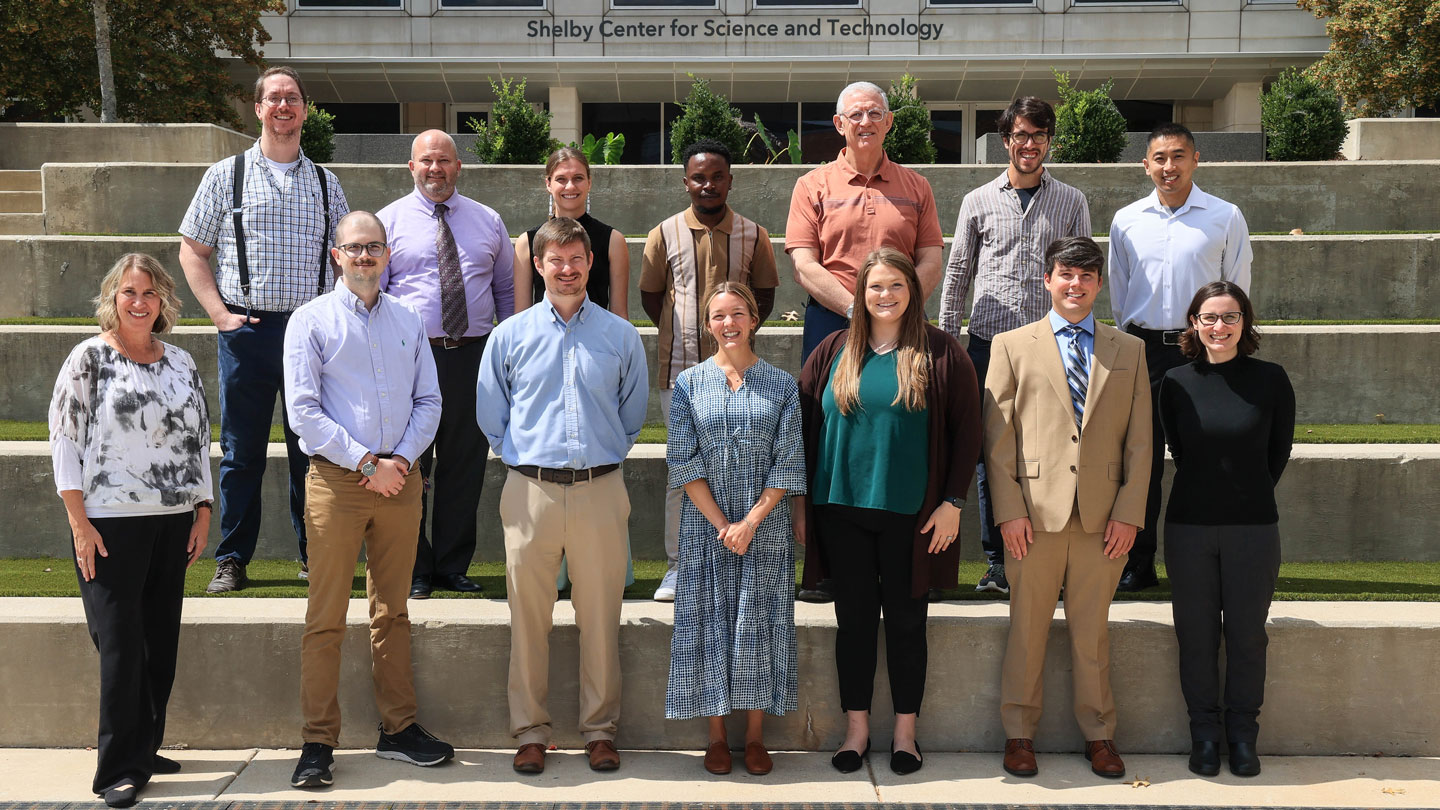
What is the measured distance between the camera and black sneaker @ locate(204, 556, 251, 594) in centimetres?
530

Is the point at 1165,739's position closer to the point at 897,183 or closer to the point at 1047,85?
the point at 897,183

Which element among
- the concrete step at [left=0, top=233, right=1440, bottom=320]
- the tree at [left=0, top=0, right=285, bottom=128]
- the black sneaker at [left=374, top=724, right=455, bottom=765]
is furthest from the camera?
the tree at [left=0, top=0, right=285, bottom=128]

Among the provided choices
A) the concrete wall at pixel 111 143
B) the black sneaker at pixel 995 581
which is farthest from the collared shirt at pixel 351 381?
the concrete wall at pixel 111 143

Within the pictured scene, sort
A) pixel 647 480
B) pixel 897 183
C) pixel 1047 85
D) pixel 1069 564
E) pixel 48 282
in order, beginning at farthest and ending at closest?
pixel 1047 85
pixel 48 282
pixel 647 480
pixel 897 183
pixel 1069 564

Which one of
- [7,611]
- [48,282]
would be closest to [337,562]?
[7,611]

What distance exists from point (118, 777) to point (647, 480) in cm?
279

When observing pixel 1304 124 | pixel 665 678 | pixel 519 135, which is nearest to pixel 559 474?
pixel 665 678

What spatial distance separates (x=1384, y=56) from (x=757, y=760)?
17.1m

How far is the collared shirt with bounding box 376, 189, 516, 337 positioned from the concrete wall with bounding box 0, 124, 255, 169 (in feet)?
23.9

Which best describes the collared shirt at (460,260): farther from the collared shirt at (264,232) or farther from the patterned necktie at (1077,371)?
the patterned necktie at (1077,371)

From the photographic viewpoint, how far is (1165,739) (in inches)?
191

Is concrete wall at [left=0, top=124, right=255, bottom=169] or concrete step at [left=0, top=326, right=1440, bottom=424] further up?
concrete wall at [left=0, top=124, right=255, bottom=169]


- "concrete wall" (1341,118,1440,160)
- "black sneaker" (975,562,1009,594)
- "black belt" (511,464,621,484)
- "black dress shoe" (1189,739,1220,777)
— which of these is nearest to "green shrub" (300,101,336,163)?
"black belt" (511,464,621,484)

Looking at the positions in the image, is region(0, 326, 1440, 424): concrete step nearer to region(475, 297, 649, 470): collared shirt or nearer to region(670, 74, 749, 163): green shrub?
region(475, 297, 649, 470): collared shirt
